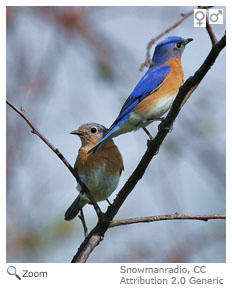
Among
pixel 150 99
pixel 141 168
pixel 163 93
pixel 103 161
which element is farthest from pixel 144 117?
pixel 141 168

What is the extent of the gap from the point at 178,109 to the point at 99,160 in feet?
8.31

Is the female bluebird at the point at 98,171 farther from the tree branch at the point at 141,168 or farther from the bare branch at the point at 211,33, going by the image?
the bare branch at the point at 211,33

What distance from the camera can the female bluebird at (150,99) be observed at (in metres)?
5.05

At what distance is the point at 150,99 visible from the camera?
17.0ft

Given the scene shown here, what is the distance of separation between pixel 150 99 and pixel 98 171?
45.2 inches

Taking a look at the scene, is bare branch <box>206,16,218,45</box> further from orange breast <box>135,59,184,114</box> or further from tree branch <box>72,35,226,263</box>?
orange breast <box>135,59,184,114</box>

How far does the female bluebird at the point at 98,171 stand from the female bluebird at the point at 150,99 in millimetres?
468

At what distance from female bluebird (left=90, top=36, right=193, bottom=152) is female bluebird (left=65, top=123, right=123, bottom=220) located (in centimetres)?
47
